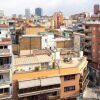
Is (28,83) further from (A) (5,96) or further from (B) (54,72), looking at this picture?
(B) (54,72)

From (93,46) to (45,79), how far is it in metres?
21.5

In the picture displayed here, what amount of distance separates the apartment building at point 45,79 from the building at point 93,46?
14.2 m

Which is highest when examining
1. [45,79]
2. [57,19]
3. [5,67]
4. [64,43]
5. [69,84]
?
[57,19]

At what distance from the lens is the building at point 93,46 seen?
48250 mm

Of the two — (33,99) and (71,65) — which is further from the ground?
(71,65)

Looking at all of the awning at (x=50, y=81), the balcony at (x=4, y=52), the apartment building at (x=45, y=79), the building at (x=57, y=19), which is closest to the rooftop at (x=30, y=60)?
the apartment building at (x=45, y=79)

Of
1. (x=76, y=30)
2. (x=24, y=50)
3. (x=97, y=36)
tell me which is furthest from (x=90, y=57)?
(x=24, y=50)

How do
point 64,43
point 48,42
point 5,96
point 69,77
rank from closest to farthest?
point 5,96 → point 69,77 → point 48,42 → point 64,43

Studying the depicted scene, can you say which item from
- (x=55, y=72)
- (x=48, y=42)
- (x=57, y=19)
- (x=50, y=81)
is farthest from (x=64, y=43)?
(x=57, y=19)

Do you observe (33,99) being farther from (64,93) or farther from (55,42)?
(55,42)

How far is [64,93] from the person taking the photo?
105 ft

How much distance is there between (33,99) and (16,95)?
2.02 m

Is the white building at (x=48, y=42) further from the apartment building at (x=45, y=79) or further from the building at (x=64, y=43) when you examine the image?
the apartment building at (x=45, y=79)

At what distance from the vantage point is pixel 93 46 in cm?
4938
